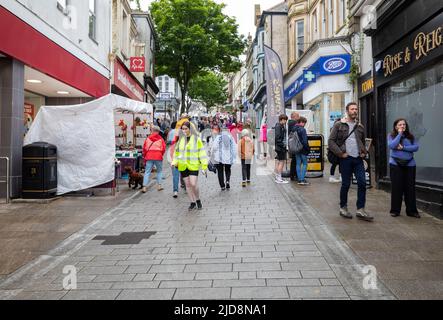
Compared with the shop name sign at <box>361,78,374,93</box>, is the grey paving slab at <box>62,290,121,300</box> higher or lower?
lower

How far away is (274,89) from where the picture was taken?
51.3 ft

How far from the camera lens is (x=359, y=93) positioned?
14984 millimetres

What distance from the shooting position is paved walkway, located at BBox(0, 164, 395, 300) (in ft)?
13.6

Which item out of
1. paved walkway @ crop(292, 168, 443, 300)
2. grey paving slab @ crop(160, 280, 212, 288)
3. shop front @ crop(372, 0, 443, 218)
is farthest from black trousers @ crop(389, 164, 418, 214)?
grey paving slab @ crop(160, 280, 212, 288)

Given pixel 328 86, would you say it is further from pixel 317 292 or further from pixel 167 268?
pixel 317 292

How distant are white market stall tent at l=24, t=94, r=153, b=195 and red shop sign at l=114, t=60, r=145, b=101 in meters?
8.31

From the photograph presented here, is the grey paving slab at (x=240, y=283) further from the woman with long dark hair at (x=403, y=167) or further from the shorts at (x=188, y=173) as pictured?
the shorts at (x=188, y=173)

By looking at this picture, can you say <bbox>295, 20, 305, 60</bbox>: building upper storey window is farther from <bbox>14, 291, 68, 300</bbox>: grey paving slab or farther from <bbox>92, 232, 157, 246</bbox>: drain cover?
<bbox>14, 291, 68, 300</bbox>: grey paving slab

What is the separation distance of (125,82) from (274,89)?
822 centimetres

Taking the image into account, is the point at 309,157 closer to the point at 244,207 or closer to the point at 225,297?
the point at 244,207

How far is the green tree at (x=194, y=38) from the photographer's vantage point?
31.6 metres

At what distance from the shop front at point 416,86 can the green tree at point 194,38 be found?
22444 millimetres

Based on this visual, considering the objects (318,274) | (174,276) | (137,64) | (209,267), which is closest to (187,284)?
(174,276)

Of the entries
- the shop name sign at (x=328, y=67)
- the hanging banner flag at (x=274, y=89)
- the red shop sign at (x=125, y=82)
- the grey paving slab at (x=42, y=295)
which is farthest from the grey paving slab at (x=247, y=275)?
the red shop sign at (x=125, y=82)
